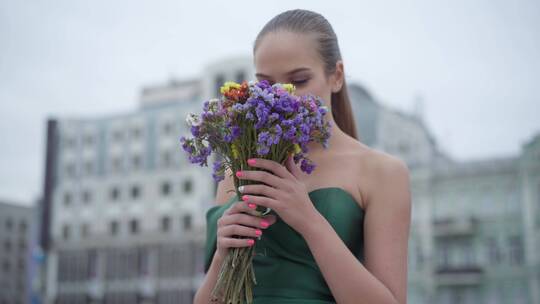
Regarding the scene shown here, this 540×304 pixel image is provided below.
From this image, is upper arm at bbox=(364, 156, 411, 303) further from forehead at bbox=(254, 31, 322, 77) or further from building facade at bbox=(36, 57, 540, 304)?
building facade at bbox=(36, 57, 540, 304)

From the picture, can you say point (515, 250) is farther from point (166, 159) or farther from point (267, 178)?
Result: point (267, 178)

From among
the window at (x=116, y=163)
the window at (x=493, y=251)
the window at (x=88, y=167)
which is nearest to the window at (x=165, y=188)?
the window at (x=116, y=163)

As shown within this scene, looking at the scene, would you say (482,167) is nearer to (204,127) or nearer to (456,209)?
(456,209)

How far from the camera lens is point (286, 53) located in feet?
8.47

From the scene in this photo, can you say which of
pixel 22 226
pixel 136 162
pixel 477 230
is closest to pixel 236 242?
pixel 477 230

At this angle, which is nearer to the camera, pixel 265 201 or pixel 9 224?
pixel 265 201

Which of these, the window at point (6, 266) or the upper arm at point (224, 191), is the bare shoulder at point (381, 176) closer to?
the upper arm at point (224, 191)

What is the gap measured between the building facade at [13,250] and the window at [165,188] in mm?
29868

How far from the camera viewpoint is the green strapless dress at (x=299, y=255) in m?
2.45

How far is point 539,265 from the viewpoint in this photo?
128ft

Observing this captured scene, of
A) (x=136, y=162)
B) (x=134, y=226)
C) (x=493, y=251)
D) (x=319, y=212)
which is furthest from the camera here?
(x=136, y=162)

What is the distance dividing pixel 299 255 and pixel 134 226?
180 feet

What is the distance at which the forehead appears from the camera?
258 cm

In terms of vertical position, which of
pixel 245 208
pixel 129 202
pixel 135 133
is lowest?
pixel 245 208
